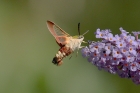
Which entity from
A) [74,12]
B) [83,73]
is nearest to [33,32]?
[74,12]

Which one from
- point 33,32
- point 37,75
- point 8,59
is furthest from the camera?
point 33,32

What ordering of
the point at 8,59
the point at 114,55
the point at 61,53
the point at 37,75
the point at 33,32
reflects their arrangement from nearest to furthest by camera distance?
1. the point at 114,55
2. the point at 61,53
3. the point at 37,75
4. the point at 8,59
5. the point at 33,32

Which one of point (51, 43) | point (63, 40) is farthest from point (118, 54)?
point (51, 43)

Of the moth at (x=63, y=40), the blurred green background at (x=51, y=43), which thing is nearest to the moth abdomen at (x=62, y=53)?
the moth at (x=63, y=40)

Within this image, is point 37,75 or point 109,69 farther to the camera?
point 37,75

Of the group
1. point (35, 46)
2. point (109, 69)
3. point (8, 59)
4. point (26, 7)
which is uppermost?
point (26, 7)

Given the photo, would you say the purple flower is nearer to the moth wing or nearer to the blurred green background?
the moth wing

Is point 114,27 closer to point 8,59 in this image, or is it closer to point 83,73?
point 83,73
